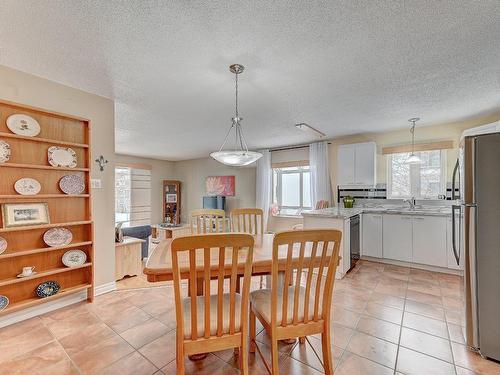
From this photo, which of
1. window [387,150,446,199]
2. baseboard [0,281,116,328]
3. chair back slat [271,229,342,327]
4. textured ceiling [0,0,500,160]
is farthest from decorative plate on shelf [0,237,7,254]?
window [387,150,446,199]

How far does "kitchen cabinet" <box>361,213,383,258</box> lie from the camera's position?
3906 millimetres

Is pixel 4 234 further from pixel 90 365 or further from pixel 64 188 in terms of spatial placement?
pixel 90 365

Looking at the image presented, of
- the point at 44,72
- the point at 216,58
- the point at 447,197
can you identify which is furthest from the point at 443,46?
the point at 44,72

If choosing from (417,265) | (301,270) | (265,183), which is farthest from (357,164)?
(301,270)

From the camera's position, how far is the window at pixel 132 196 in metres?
6.64

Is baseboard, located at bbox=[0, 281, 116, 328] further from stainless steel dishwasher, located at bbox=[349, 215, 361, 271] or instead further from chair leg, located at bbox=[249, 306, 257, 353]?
stainless steel dishwasher, located at bbox=[349, 215, 361, 271]

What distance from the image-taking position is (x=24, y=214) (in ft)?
7.29

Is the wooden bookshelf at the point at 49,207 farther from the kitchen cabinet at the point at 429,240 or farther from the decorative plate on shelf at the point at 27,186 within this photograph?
the kitchen cabinet at the point at 429,240

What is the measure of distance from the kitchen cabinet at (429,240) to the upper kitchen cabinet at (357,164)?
102 centimetres

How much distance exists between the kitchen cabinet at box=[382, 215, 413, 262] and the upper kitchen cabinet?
0.79 meters

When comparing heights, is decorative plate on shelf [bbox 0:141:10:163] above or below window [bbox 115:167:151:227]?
above

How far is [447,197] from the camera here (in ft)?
12.9

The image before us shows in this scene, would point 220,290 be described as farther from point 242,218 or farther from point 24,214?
point 24,214

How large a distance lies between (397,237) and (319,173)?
1882mm
